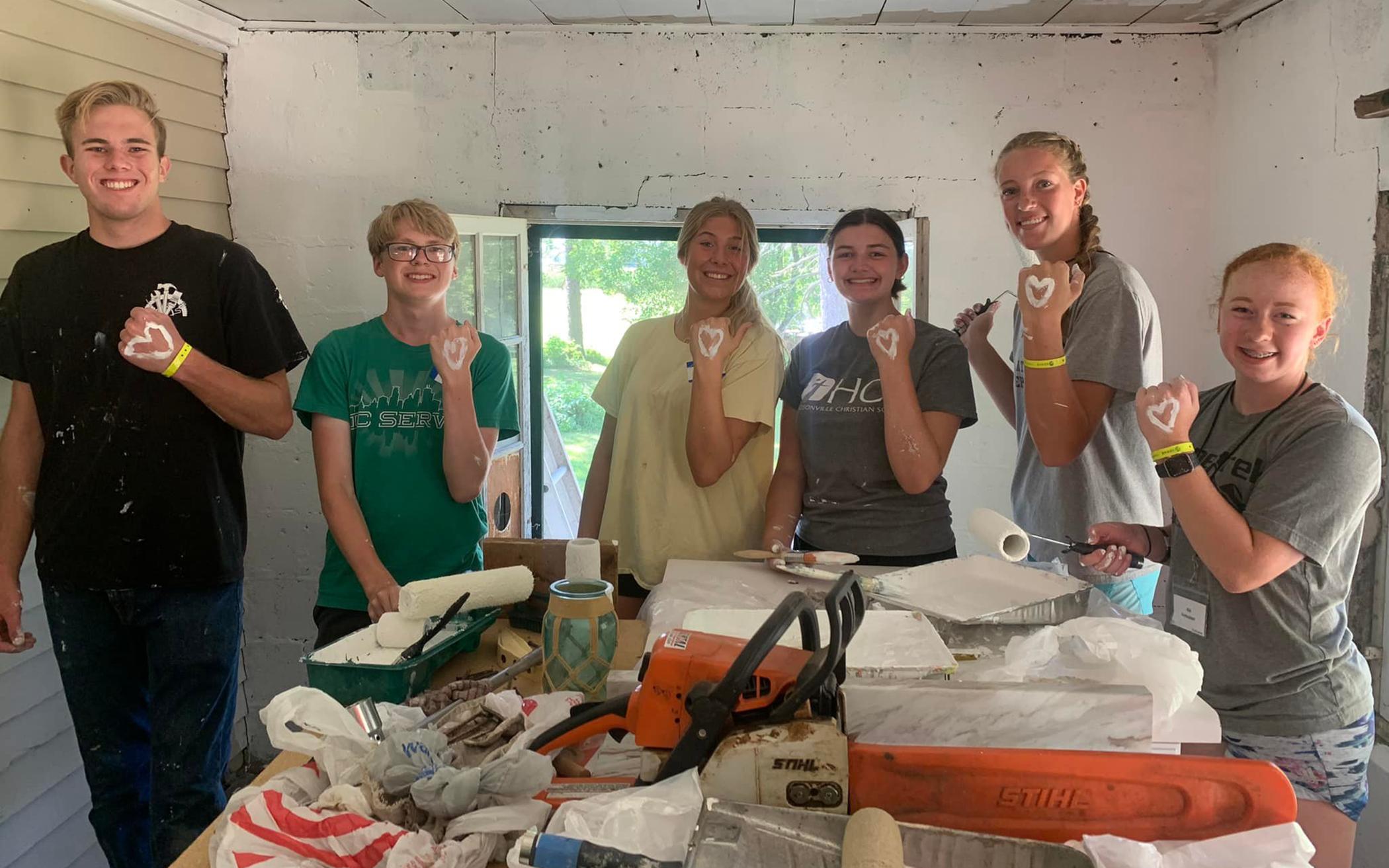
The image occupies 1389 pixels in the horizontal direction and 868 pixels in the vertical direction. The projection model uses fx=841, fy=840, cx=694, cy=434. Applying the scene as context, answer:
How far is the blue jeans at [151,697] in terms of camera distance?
1.74m

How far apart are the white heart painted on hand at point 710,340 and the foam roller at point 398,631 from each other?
2.93 feet

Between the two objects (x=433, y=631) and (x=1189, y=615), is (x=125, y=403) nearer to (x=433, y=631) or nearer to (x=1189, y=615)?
(x=433, y=631)

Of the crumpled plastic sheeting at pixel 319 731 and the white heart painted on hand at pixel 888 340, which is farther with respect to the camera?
the white heart painted on hand at pixel 888 340

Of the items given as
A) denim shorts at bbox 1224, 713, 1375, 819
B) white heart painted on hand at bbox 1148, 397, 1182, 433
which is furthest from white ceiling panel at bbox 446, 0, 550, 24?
denim shorts at bbox 1224, 713, 1375, 819

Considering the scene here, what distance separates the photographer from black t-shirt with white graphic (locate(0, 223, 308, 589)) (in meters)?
1.73

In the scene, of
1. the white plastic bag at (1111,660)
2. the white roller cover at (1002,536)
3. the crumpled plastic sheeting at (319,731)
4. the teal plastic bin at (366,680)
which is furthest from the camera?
the white roller cover at (1002,536)

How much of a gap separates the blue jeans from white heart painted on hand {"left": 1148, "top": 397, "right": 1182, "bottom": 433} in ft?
6.05

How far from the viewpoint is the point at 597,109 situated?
9.43ft

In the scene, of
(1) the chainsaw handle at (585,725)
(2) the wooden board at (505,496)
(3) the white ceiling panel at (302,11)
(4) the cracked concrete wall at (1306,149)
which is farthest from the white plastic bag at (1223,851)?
(3) the white ceiling panel at (302,11)

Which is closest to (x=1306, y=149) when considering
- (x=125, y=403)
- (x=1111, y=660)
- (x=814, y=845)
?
(x=1111, y=660)

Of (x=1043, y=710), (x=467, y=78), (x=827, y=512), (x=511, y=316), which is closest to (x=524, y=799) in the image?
(x=1043, y=710)

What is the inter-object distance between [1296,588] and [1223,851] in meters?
0.73

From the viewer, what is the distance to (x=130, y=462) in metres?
1.74

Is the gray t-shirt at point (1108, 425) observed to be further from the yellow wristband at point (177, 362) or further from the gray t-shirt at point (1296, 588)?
the yellow wristband at point (177, 362)
